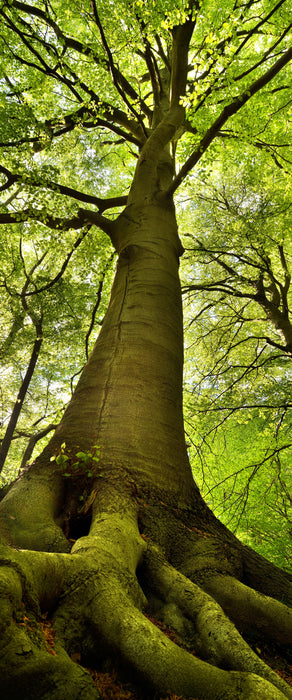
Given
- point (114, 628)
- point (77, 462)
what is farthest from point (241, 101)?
point (114, 628)

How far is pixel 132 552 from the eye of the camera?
1859mm

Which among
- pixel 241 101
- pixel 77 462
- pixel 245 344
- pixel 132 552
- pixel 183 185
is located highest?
pixel 183 185

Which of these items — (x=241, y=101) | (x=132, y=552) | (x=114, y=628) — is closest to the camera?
(x=114, y=628)

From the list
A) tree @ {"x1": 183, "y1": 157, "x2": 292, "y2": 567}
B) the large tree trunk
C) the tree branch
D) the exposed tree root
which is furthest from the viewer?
tree @ {"x1": 183, "y1": 157, "x2": 292, "y2": 567}

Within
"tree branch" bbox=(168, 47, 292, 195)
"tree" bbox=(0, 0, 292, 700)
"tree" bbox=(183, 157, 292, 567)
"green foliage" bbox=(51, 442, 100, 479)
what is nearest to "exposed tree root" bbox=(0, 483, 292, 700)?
"tree" bbox=(0, 0, 292, 700)

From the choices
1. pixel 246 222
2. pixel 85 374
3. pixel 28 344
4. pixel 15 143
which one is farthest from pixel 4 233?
pixel 85 374

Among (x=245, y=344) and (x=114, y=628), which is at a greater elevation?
(x=245, y=344)

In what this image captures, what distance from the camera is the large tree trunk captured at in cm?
120

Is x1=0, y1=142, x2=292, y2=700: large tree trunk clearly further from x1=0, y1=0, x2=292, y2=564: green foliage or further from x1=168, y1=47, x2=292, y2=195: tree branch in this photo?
x1=168, y1=47, x2=292, y2=195: tree branch

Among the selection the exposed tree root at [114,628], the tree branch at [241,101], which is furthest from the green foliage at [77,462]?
the tree branch at [241,101]

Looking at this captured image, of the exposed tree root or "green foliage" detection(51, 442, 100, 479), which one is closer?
the exposed tree root

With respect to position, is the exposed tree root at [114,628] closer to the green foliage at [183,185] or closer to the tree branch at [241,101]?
the green foliage at [183,185]

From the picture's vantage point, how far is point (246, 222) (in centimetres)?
889

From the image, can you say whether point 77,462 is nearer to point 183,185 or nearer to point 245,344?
point 245,344
